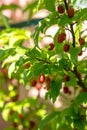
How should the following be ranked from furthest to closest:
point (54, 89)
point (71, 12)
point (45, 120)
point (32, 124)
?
point (32, 124), point (45, 120), point (54, 89), point (71, 12)

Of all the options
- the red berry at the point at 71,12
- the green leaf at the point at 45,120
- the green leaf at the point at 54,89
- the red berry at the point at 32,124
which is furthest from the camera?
the red berry at the point at 32,124

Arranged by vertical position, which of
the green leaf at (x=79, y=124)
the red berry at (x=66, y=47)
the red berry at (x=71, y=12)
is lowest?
the green leaf at (x=79, y=124)

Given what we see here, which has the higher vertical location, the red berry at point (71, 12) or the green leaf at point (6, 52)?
the red berry at point (71, 12)

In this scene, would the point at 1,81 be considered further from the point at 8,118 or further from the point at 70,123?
the point at 70,123

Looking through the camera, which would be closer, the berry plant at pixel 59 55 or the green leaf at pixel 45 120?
the berry plant at pixel 59 55

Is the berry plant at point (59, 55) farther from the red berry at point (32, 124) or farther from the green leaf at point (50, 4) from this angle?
the red berry at point (32, 124)

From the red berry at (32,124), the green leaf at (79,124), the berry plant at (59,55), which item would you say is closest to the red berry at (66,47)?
the berry plant at (59,55)

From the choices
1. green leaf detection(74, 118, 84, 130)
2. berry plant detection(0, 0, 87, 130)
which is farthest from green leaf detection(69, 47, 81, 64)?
green leaf detection(74, 118, 84, 130)

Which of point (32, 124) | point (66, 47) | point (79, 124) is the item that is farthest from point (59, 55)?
point (32, 124)

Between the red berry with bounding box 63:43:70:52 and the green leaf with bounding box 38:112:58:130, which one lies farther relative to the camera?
the green leaf with bounding box 38:112:58:130

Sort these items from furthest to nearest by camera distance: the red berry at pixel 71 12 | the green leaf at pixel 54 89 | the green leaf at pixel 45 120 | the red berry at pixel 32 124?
1. the red berry at pixel 32 124
2. the green leaf at pixel 45 120
3. the green leaf at pixel 54 89
4. the red berry at pixel 71 12

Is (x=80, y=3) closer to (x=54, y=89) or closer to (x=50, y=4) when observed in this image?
(x=50, y=4)

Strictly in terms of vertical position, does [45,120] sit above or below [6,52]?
below

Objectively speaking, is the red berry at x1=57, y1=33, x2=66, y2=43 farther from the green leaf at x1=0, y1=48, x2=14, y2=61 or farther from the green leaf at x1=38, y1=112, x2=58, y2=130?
the green leaf at x1=38, y1=112, x2=58, y2=130
